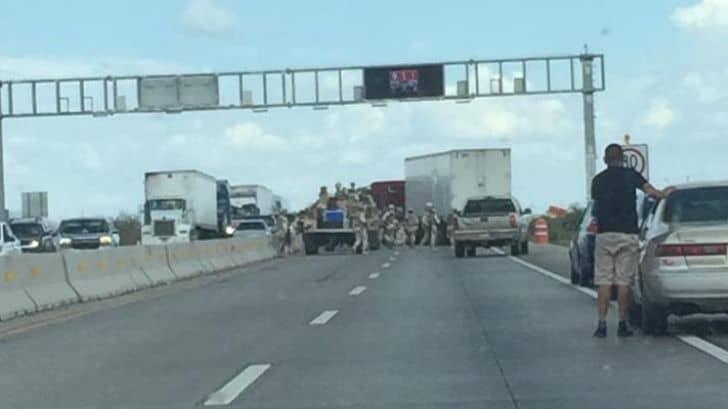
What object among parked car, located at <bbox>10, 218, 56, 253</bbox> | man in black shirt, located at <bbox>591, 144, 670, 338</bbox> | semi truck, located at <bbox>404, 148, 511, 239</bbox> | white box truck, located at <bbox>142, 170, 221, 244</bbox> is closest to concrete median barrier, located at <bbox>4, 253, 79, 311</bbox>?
man in black shirt, located at <bbox>591, 144, 670, 338</bbox>

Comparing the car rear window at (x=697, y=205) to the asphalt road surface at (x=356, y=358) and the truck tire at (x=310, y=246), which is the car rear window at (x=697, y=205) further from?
the truck tire at (x=310, y=246)

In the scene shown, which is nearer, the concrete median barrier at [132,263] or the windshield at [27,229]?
the concrete median barrier at [132,263]

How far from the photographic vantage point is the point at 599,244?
14.7m

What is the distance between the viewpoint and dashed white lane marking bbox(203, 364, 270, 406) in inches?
430

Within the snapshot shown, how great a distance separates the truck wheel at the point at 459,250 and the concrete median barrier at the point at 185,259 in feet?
28.6

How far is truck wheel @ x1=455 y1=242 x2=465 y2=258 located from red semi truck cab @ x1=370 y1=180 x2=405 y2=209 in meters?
23.9

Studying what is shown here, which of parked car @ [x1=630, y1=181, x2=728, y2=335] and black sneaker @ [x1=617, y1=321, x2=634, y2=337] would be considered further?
black sneaker @ [x1=617, y1=321, x2=634, y2=337]

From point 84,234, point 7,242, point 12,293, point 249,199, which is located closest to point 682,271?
point 12,293

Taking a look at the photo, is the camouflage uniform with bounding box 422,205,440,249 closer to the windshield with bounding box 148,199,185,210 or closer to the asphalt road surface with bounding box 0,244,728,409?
the windshield with bounding box 148,199,185,210

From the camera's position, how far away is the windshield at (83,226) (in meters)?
50.0

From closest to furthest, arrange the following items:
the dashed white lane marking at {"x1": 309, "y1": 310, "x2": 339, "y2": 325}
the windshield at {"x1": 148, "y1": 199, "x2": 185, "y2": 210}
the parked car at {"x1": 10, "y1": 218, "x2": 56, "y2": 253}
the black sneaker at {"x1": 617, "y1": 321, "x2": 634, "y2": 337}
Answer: the black sneaker at {"x1": 617, "y1": 321, "x2": 634, "y2": 337} < the dashed white lane marking at {"x1": 309, "y1": 310, "x2": 339, "y2": 325} < the parked car at {"x1": 10, "y1": 218, "x2": 56, "y2": 253} < the windshield at {"x1": 148, "y1": 199, "x2": 185, "y2": 210}

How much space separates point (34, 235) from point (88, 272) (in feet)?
71.5

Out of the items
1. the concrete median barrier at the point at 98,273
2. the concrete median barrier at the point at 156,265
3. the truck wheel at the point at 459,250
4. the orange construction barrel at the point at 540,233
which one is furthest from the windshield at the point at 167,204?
the concrete median barrier at the point at 98,273

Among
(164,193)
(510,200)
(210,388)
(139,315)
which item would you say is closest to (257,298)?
(139,315)
